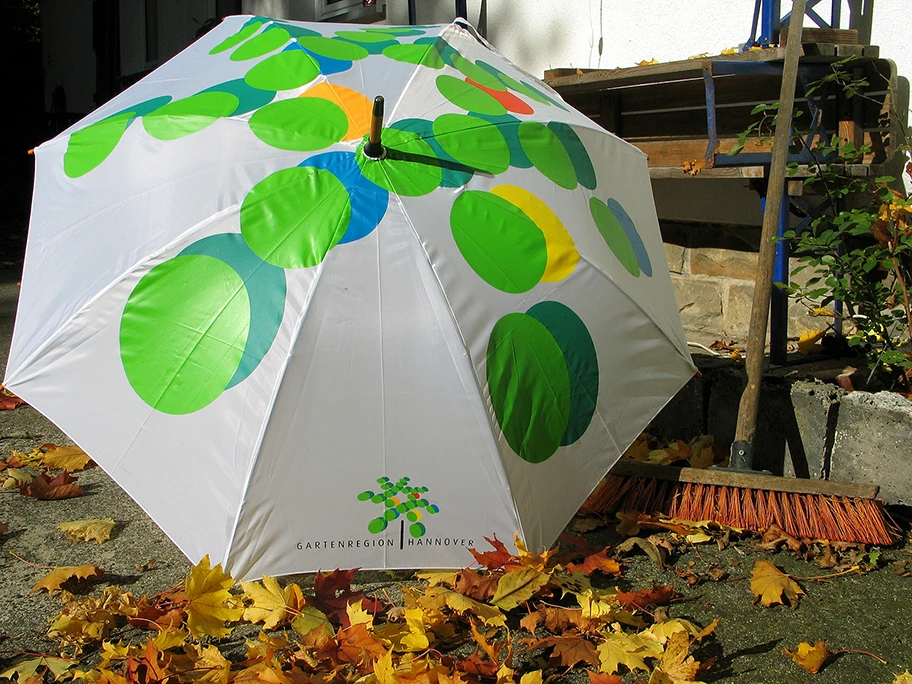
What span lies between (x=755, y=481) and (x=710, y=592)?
425mm

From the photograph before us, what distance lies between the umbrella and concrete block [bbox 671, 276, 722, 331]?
A: 240cm

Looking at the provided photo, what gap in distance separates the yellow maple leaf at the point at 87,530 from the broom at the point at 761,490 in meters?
1.57

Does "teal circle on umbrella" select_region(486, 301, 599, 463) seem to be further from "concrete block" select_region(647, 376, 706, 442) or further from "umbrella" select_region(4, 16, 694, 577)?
"concrete block" select_region(647, 376, 706, 442)

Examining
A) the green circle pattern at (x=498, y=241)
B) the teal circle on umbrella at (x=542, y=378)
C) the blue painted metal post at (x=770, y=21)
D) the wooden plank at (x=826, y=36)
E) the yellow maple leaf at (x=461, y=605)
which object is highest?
the blue painted metal post at (x=770, y=21)

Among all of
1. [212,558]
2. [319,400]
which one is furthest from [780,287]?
[212,558]

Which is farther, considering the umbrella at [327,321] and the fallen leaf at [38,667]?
the umbrella at [327,321]

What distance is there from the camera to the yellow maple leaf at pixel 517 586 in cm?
239

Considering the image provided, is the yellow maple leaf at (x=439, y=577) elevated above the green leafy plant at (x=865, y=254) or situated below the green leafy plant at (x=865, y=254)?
below

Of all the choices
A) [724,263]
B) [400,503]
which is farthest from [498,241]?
[724,263]

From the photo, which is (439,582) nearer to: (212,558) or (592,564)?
(592,564)

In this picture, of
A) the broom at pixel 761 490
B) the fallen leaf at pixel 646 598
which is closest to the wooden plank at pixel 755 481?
the broom at pixel 761 490

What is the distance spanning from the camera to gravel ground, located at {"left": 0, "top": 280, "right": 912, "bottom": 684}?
7.48ft

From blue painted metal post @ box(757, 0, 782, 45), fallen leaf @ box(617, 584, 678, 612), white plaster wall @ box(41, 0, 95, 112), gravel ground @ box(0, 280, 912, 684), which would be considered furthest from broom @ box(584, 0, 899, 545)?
white plaster wall @ box(41, 0, 95, 112)

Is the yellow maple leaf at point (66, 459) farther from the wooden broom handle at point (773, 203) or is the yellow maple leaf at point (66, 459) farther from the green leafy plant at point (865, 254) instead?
the green leafy plant at point (865, 254)
